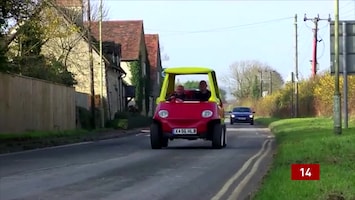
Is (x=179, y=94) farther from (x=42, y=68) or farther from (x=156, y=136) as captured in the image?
(x=42, y=68)

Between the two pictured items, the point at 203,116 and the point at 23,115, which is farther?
the point at 23,115

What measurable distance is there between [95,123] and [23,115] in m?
13.1

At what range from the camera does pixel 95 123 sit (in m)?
46.2

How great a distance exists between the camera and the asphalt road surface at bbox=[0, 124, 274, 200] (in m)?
12.3

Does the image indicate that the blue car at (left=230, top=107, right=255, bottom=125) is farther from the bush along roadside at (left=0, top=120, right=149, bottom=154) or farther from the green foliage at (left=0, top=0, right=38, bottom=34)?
the green foliage at (left=0, top=0, right=38, bottom=34)

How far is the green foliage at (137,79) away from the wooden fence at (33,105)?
25.1 m

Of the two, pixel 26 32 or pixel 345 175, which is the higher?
pixel 26 32

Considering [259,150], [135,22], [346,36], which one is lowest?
[259,150]

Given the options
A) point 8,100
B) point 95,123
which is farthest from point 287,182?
point 95,123

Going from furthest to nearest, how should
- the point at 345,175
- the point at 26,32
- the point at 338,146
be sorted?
the point at 26,32, the point at 338,146, the point at 345,175

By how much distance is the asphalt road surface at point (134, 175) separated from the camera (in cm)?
1226

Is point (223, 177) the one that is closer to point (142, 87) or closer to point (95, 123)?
point (95, 123)

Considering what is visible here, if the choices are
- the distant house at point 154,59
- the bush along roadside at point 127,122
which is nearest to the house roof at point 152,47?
the distant house at point 154,59

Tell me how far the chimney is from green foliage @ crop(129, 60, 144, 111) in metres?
20.7
